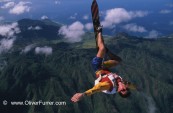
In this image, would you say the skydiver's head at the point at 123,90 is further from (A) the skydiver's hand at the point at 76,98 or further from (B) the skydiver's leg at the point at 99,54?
(A) the skydiver's hand at the point at 76,98

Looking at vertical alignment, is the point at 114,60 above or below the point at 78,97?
above

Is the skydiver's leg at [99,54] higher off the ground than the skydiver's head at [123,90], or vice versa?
the skydiver's leg at [99,54]

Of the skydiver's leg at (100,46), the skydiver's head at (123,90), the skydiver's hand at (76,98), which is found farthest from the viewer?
the skydiver's leg at (100,46)

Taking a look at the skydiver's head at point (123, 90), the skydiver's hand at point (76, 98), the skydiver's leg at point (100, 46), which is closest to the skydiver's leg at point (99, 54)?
the skydiver's leg at point (100, 46)

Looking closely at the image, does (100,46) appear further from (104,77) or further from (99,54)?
(104,77)

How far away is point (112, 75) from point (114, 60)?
0.70m

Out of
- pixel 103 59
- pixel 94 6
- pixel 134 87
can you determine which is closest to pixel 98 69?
pixel 103 59

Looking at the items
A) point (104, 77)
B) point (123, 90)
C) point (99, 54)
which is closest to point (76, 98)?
point (123, 90)

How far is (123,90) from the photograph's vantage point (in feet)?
41.6

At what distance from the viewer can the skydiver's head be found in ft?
41.2

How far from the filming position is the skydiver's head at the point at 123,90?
41.2ft

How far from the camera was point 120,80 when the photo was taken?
13289 mm

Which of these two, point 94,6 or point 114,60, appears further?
point 114,60

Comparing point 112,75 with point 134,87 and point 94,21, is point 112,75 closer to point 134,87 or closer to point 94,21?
point 134,87
